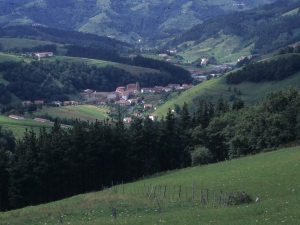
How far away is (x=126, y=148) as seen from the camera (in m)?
63.3

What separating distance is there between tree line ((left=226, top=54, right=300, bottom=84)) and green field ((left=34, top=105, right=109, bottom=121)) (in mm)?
43887

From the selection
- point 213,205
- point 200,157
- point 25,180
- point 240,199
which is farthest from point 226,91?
point 240,199

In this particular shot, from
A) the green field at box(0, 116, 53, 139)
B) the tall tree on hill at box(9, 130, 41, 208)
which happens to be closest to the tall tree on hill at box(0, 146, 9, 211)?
the tall tree on hill at box(9, 130, 41, 208)

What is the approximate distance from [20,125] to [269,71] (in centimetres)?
7749

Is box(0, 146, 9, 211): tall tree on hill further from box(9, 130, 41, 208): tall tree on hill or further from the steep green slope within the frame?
the steep green slope

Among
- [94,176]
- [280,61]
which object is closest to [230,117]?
[94,176]

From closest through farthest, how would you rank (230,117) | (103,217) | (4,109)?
(103,217), (230,117), (4,109)

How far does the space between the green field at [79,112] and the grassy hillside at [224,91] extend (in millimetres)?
20187

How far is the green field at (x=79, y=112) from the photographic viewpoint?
150 meters

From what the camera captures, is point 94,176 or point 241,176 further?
point 94,176

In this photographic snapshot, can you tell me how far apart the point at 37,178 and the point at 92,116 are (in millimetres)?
101785

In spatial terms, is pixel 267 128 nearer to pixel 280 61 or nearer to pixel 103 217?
pixel 103 217

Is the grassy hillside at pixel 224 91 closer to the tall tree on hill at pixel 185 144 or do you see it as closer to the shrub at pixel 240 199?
the tall tree on hill at pixel 185 144

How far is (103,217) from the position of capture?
27484mm
